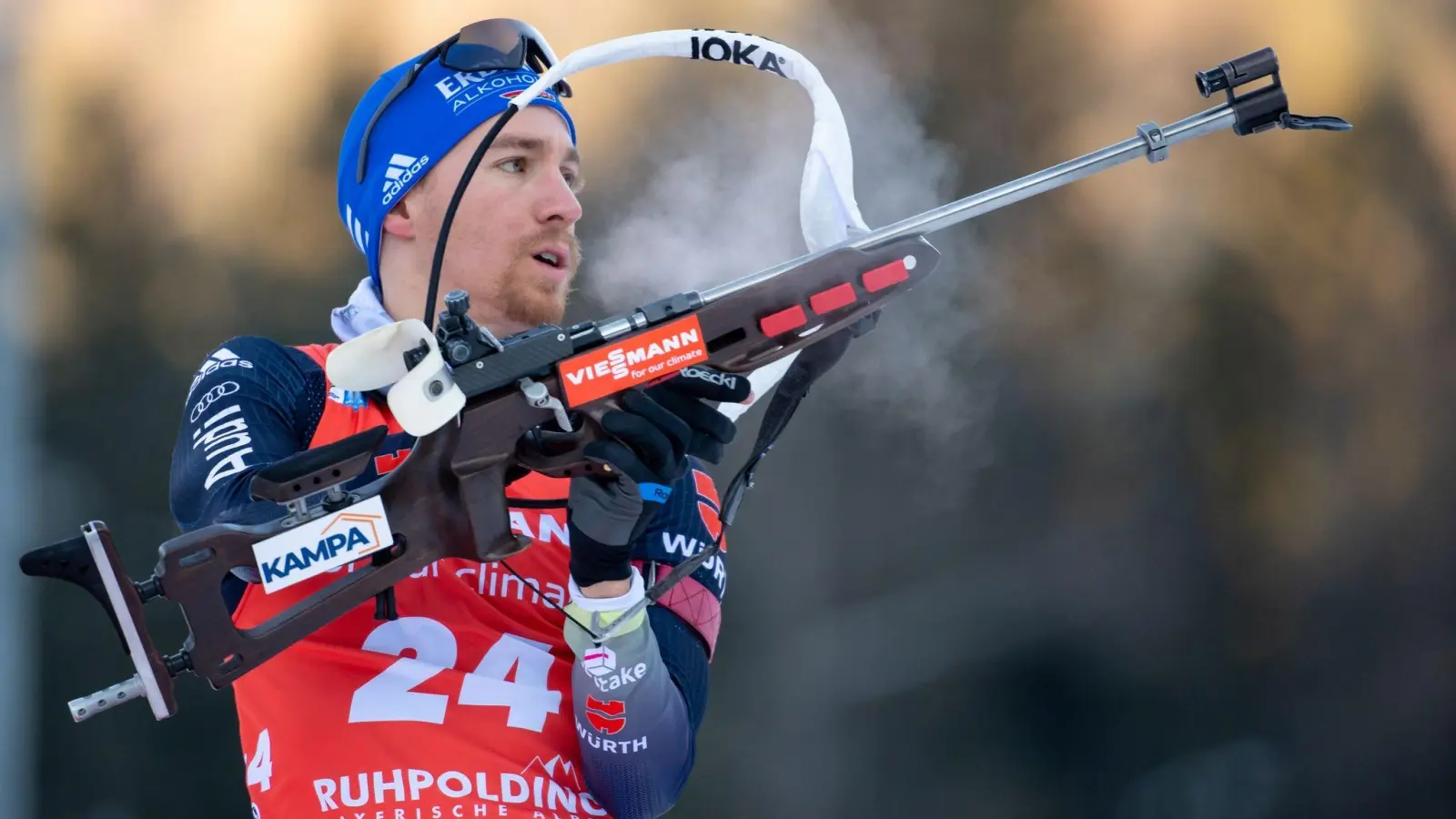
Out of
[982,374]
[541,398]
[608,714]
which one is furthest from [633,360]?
[982,374]

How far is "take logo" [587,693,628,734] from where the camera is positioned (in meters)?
1.27

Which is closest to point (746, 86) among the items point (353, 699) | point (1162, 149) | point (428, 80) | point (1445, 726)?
point (428, 80)

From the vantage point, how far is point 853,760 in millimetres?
2035

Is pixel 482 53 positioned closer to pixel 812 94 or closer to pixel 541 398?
pixel 812 94

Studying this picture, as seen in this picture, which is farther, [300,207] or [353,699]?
[300,207]

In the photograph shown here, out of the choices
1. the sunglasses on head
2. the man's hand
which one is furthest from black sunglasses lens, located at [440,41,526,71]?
the man's hand

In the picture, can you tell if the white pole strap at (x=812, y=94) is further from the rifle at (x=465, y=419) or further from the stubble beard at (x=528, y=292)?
the stubble beard at (x=528, y=292)

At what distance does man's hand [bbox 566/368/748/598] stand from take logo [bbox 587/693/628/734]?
4.8 inches

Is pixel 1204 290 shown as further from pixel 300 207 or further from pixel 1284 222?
pixel 300 207

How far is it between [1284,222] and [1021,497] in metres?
0.61

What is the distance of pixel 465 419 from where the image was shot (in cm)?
106

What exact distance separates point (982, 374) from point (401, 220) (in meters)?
0.97

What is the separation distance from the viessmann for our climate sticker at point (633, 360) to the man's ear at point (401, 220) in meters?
0.55

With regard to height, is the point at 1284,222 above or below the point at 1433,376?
above
